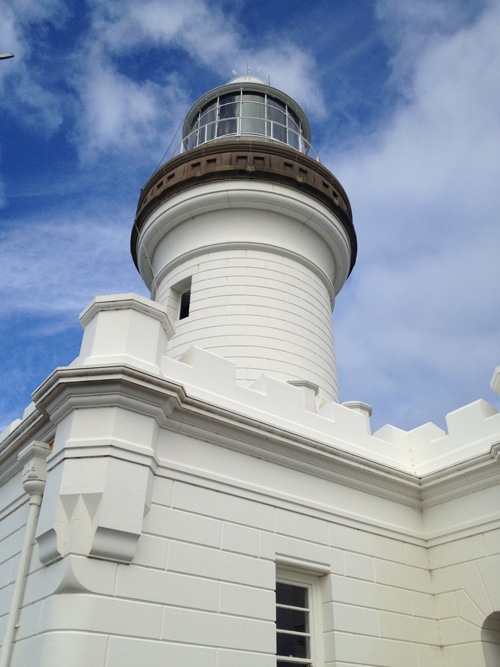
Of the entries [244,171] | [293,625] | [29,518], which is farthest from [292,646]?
[244,171]

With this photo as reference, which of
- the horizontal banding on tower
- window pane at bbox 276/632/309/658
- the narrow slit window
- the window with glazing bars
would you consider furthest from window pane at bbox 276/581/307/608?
the horizontal banding on tower

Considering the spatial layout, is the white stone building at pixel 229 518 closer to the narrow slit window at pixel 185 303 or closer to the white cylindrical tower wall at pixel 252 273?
the white cylindrical tower wall at pixel 252 273

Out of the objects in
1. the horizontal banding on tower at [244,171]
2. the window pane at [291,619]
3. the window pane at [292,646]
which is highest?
the horizontal banding on tower at [244,171]

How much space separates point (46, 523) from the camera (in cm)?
571

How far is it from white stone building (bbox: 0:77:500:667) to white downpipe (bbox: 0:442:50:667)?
2 centimetres

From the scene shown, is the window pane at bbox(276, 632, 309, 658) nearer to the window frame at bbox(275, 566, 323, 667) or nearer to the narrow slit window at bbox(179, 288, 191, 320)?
the window frame at bbox(275, 566, 323, 667)

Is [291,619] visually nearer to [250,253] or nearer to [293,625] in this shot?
[293,625]

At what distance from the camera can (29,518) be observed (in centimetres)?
628

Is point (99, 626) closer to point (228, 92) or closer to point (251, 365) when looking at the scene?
point (251, 365)

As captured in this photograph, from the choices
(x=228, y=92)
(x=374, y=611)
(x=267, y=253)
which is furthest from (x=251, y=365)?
(x=228, y=92)

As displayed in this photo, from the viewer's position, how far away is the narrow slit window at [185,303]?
38.9 feet

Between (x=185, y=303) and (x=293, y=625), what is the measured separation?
654 centimetres

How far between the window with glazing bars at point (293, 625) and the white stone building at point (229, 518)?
2 cm

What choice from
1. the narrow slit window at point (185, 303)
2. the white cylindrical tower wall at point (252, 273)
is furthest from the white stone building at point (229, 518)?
the narrow slit window at point (185, 303)
